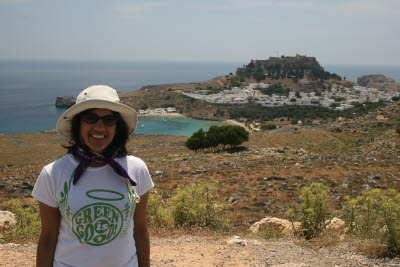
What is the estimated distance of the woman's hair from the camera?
215 cm

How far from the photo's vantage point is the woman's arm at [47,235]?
195cm

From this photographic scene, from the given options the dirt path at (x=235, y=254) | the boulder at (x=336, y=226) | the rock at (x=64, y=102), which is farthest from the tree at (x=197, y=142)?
the rock at (x=64, y=102)

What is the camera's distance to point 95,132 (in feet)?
6.87

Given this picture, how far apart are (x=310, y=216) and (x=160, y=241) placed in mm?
3140

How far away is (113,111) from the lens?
2.21 meters

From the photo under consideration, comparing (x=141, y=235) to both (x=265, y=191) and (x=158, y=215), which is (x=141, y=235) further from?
(x=265, y=191)

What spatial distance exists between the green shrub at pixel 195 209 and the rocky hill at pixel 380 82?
169 m

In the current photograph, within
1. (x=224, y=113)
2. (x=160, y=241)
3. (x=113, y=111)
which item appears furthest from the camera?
(x=224, y=113)

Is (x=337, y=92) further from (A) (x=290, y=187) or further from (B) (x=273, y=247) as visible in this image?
(B) (x=273, y=247)

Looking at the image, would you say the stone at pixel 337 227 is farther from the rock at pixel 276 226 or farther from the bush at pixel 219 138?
the bush at pixel 219 138

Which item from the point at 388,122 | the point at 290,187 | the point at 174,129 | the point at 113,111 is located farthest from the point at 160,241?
the point at 174,129

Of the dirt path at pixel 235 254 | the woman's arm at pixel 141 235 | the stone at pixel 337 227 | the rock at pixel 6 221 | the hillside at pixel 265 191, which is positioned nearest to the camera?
the woman's arm at pixel 141 235

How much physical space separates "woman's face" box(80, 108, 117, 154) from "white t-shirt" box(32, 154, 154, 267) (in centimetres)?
16

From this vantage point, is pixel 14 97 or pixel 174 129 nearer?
pixel 174 129
